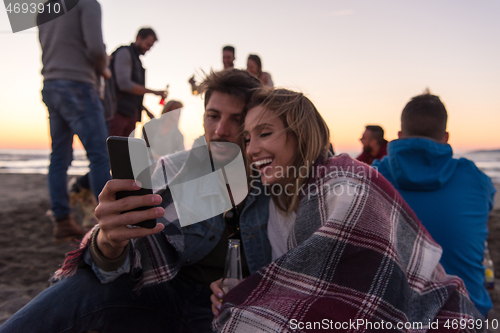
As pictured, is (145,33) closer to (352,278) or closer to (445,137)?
(445,137)

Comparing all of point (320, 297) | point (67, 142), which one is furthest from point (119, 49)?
point (320, 297)

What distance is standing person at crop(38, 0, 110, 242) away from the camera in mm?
2629

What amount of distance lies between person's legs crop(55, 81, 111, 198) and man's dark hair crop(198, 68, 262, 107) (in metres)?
1.18

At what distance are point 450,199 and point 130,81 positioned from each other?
3498mm

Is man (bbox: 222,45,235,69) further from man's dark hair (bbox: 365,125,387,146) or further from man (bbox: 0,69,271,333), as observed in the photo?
man (bbox: 0,69,271,333)

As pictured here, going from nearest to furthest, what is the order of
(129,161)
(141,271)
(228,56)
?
(129,161)
(141,271)
(228,56)

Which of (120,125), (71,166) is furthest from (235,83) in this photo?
(71,166)

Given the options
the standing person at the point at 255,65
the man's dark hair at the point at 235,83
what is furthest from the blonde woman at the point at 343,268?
the standing person at the point at 255,65

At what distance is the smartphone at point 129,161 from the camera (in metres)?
Answer: 1.01

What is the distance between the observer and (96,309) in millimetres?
1317

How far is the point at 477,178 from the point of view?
186cm

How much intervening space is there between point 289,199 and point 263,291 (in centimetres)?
55

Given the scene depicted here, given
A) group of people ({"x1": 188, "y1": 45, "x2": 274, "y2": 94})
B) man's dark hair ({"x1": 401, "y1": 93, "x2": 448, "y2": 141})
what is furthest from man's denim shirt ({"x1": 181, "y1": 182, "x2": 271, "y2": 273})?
group of people ({"x1": 188, "y1": 45, "x2": 274, "y2": 94})

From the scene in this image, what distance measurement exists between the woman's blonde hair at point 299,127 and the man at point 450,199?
60 centimetres
